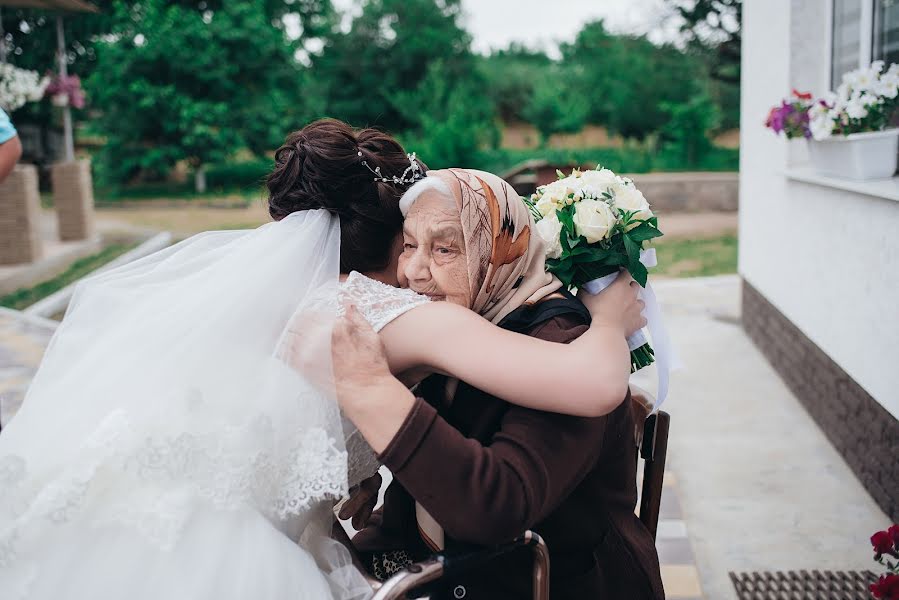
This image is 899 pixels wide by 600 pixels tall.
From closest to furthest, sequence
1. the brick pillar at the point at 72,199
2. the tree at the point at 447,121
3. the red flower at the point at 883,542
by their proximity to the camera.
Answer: the red flower at the point at 883,542, the brick pillar at the point at 72,199, the tree at the point at 447,121

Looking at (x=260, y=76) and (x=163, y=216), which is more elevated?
(x=260, y=76)

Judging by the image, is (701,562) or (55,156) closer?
(701,562)

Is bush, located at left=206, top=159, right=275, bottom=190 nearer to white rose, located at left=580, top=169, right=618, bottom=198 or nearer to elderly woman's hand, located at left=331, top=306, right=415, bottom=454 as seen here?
white rose, located at left=580, top=169, right=618, bottom=198

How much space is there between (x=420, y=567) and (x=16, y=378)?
16.2 feet

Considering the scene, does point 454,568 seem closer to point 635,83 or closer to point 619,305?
point 619,305

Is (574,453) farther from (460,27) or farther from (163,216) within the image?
(460,27)

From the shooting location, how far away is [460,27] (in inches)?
1223

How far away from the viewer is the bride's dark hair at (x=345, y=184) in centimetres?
176

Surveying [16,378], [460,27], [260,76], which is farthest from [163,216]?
[460,27]

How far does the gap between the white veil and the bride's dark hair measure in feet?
0.16

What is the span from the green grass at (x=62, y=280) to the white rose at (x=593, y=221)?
313 inches

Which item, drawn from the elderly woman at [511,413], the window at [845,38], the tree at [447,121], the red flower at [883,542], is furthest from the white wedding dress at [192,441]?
the tree at [447,121]

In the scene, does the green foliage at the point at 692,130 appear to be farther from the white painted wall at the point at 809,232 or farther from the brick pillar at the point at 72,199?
the white painted wall at the point at 809,232

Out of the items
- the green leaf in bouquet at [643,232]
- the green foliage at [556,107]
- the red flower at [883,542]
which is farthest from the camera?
the green foliage at [556,107]
